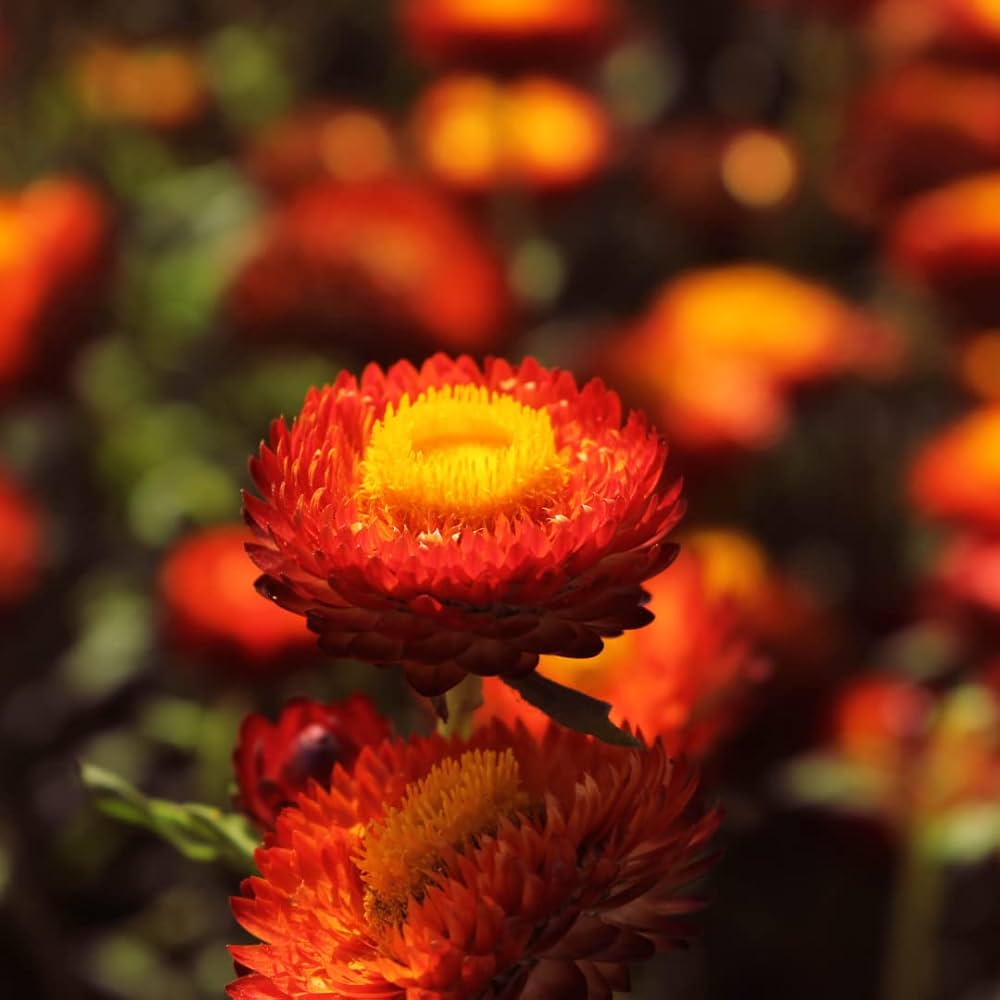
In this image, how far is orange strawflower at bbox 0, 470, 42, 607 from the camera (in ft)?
3.38

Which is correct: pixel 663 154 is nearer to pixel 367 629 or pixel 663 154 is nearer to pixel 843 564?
pixel 843 564

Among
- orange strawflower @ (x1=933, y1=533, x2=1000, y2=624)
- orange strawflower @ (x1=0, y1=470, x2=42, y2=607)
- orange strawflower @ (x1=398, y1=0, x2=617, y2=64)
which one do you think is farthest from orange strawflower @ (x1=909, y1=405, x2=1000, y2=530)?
orange strawflower @ (x1=0, y1=470, x2=42, y2=607)

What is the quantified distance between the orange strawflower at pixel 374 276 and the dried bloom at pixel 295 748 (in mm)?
680

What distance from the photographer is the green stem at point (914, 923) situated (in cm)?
94

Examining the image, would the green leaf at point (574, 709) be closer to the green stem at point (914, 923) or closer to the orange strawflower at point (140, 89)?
the green stem at point (914, 923)

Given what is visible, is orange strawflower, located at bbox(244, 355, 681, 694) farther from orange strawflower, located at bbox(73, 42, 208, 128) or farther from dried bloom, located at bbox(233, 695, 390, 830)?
orange strawflower, located at bbox(73, 42, 208, 128)

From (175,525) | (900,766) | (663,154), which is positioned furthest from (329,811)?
(663,154)

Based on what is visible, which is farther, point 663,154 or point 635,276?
point 635,276

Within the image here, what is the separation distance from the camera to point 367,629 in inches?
12.1

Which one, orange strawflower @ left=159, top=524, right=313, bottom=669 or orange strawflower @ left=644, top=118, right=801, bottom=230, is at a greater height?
orange strawflower @ left=644, top=118, right=801, bottom=230

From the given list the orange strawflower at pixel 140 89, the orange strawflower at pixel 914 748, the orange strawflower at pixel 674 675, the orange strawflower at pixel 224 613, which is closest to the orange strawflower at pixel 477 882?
the orange strawflower at pixel 674 675

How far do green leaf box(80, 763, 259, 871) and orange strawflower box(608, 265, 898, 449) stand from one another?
0.67 metres

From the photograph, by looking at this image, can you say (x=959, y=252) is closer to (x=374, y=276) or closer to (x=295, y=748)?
(x=374, y=276)

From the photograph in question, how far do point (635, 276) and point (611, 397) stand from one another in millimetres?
1178
